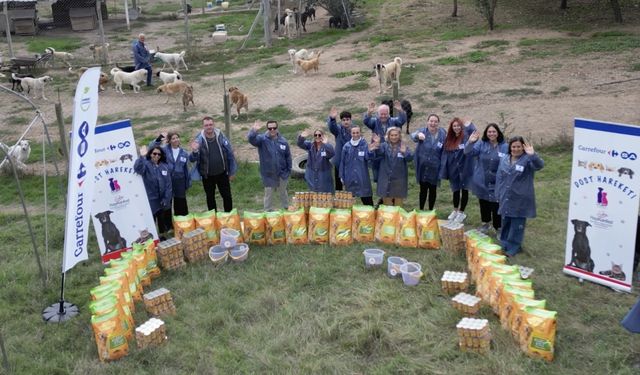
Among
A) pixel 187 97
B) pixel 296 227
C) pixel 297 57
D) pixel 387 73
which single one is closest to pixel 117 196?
pixel 296 227

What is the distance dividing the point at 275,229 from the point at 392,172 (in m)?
1.82

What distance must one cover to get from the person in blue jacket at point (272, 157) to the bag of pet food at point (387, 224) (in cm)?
168

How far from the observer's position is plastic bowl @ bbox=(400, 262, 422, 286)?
7141 mm

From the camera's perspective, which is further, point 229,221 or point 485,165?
point 229,221

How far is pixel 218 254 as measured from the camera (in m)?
7.95

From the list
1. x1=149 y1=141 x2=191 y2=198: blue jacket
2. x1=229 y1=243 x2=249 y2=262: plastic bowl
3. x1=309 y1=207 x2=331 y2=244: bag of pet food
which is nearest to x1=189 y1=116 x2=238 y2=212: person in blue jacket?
x1=149 y1=141 x2=191 y2=198: blue jacket

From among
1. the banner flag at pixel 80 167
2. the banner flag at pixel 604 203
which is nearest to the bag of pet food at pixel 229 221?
the banner flag at pixel 80 167

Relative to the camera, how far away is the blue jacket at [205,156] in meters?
8.56

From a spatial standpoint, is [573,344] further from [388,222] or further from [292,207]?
[292,207]

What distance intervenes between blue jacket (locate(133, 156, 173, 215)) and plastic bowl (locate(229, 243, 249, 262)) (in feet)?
4.06

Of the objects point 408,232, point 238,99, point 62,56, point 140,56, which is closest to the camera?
point 408,232

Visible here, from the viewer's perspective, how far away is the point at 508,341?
19.5 ft

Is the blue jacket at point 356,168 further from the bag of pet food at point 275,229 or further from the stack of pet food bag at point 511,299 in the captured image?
the stack of pet food bag at point 511,299

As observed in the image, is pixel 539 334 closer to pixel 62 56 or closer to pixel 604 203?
pixel 604 203
